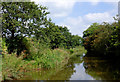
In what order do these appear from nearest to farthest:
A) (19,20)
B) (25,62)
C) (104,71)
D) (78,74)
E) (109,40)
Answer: (78,74), (104,71), (25,62), (19,20), (109,40)

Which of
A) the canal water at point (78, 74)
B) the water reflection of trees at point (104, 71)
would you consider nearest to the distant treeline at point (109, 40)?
the water reflection of trees at point (104, 71)

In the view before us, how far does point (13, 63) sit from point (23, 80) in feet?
4.84

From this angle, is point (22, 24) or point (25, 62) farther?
point (22, 24)

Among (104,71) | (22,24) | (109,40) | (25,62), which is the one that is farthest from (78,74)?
(109,40)

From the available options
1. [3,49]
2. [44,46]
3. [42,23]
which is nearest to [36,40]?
[44,46]

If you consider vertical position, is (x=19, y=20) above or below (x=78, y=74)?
above

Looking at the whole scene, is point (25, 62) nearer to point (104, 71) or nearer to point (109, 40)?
point (104, 71)

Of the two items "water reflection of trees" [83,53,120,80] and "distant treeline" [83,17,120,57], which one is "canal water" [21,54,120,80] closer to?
"water reflection of trees" [83,53,120,80]

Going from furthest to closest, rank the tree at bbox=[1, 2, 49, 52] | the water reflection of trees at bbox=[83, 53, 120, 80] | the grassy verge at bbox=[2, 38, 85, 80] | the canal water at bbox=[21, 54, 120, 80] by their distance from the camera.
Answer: the tree at bbox=[1, 2, 49, 52]
the canal water at bbox=[21, 54, 120, 80]
the water reflection of trees at bbox=[83, 53, 120, 80]
the grassy verge at bbox=[2, 38, 85, 80]

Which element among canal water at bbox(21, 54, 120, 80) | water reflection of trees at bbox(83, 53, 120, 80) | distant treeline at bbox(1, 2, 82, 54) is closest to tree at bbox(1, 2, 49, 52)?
distant treeline at bbox(1, 2, 82, 54)

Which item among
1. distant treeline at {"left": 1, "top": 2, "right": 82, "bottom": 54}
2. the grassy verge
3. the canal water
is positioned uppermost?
distant treeline at {"left": 1, "top": 2, "right": 82, "bottom": 54}

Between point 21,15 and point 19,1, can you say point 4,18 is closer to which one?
point 21,15

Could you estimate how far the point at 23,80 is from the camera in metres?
9.86

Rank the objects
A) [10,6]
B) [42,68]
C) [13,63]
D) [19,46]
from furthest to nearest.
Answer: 1. [19,46]
2. [10,6]
3. [42,68]
4. [13,63]
